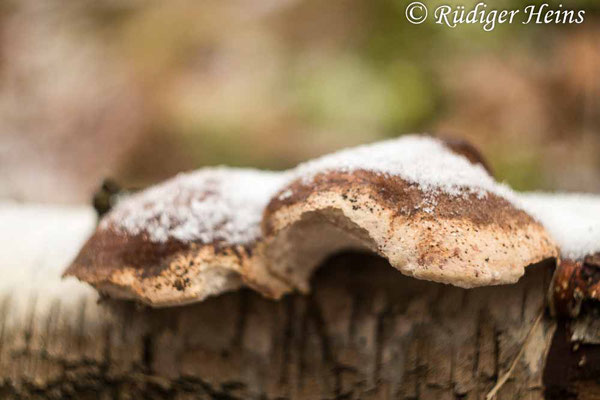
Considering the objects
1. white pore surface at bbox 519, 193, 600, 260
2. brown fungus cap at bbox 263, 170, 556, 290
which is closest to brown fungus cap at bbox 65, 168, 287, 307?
brown fungus cap at bbox 263, 170, 556, 290

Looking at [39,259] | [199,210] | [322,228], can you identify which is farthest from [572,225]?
[39,259]

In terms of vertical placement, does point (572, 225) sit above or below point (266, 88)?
below

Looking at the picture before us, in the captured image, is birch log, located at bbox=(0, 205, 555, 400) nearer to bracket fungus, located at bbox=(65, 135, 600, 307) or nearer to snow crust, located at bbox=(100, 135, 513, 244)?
bracket fungus, located at bbox=(65, 135, 600, 307)

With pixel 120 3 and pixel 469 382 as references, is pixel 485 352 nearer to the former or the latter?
pixel 469 382

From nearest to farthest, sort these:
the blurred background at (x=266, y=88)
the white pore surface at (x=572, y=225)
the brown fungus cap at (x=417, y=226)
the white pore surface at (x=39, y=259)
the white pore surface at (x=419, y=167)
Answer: the brown fungus cap at (x=417, y=226), the white pore surface at (x=419, y=167), the white pore surface at (x=572, y=225), the white pore surface at (x=39, y=259), the blurred background at (x=266, y=88)

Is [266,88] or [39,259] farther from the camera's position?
[266,88]

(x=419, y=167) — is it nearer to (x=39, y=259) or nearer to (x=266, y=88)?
(x=39, y=259)

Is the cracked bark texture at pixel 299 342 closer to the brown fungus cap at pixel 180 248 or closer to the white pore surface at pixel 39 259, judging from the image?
the white pore surface at pixel 39 259

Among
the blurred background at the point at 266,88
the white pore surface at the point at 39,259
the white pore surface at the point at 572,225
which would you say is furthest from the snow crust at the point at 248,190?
the blurred background at the point at 266,88
